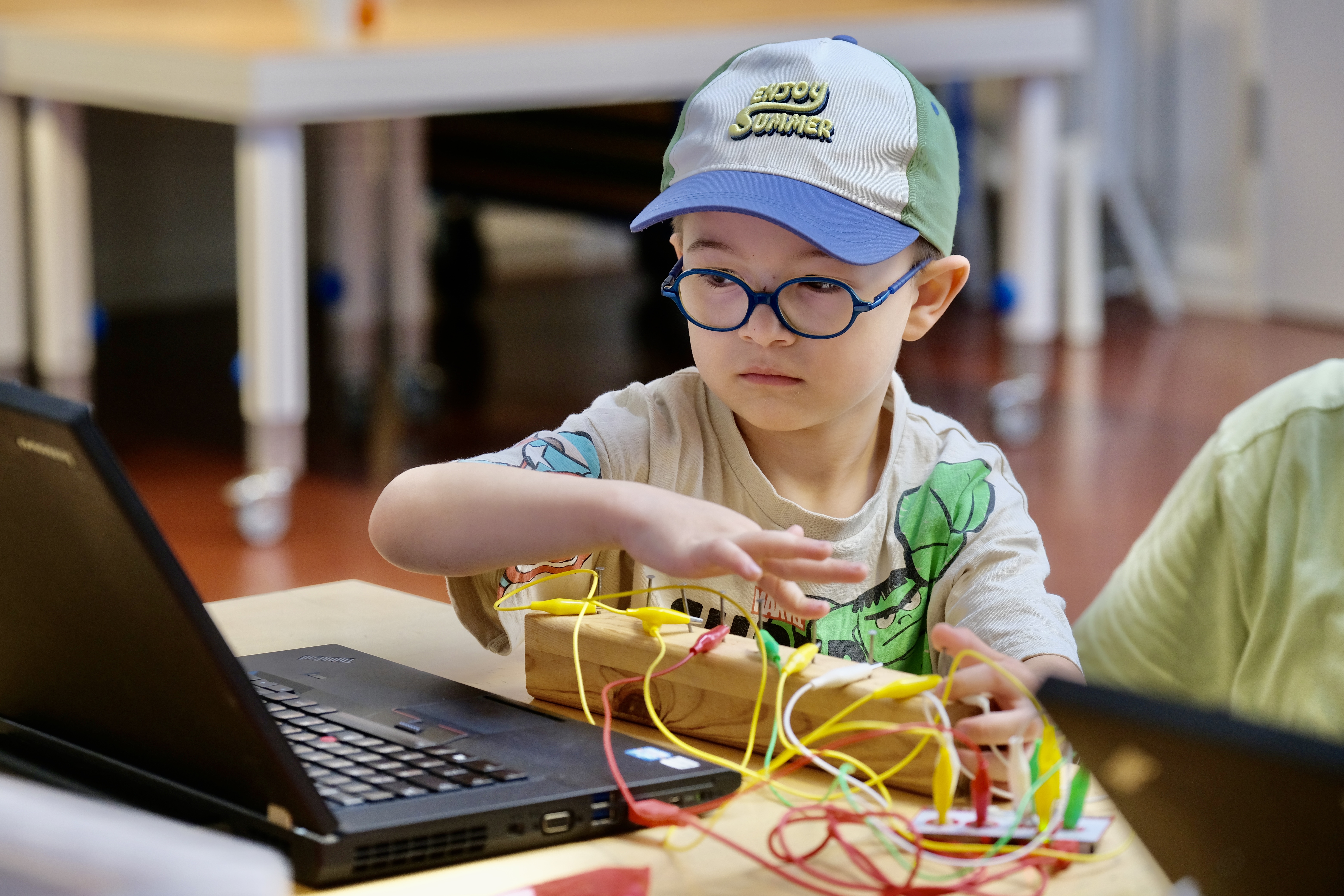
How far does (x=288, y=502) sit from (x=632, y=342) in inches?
53.0

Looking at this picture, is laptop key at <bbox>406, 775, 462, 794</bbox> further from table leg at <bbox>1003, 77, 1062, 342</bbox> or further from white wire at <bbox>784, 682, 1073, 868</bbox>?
table leg at <bbox>1003, 77, 1062, 342</bbox>

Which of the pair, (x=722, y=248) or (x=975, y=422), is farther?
(x=975, y=422)

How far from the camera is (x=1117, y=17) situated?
432 centimetres

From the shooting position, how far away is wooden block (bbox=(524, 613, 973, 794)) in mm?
→ 698

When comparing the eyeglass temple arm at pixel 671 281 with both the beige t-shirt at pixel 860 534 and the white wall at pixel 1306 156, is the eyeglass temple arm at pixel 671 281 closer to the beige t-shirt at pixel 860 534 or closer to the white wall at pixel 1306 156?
the beige t-shirt at pixel 860 534

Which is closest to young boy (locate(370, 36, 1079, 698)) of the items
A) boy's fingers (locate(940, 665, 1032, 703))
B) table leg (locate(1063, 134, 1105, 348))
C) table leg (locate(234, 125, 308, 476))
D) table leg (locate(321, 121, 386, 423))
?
boy's fingers (locate(940, 665, 1032, 703))

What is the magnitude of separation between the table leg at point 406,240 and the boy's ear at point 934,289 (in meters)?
2.26

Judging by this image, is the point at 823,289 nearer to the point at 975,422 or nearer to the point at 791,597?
the point at 791,597

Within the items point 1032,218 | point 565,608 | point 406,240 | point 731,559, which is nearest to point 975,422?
point 1032,218

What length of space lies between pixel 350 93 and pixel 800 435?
146 cm

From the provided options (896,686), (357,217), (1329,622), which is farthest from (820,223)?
(357,217)

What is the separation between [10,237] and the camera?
2.55 m

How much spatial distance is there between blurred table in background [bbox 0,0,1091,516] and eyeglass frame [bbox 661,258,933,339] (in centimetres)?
143

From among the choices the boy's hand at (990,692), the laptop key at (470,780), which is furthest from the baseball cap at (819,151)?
the laptop key at (470,780)
